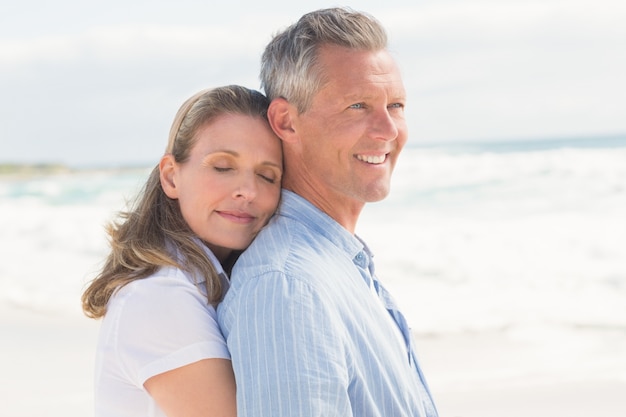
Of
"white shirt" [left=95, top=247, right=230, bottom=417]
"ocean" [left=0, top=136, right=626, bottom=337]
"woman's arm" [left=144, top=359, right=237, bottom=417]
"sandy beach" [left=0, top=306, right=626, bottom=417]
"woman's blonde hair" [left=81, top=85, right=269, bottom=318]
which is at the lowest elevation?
"woman's arm" [left=144, top=359, right=237, bottom=417]

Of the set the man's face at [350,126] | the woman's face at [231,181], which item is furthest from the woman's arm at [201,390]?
the man's face at [350,126]

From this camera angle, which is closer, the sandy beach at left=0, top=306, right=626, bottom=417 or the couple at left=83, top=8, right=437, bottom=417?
the couple at left=83, top=8, right=437, bottom=417

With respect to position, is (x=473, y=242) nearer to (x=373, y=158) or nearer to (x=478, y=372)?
(x=478, y=372)

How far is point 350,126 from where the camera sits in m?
2.33

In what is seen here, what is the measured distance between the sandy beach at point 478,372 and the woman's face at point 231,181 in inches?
146

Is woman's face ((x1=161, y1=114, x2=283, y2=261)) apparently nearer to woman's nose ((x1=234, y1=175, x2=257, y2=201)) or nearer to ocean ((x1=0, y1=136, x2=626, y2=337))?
woman's nose ((x1=234, y1=175, x2=257, y2=201))

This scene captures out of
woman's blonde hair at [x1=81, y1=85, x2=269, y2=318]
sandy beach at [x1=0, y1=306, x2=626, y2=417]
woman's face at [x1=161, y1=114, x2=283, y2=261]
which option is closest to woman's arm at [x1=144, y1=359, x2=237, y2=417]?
woman's blonde hair at [x1=81, y1=85, x2=269, y2=318]

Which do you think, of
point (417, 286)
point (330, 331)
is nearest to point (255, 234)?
point (330, 331)

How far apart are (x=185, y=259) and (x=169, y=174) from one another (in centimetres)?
34

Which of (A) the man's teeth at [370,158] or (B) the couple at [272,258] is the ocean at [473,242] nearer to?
(B) the couple at [272,258]

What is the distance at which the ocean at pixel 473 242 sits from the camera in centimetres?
855

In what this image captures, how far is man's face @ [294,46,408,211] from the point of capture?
2314 millimetres

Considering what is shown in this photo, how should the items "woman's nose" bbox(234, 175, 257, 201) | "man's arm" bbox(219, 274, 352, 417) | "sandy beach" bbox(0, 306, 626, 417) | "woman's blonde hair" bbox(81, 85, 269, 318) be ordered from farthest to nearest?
1. "sandy beach" bbox(0, 306, 626, 417)
2. "woman's nose" bbox(234, 175, 257, 201)
3. "woman's blonde hair" bbox(81, 85, 269, 318)
4. "man's arm" bbox(219, 274, 352, 417)

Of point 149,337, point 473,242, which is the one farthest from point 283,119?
point 473,242
